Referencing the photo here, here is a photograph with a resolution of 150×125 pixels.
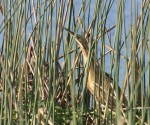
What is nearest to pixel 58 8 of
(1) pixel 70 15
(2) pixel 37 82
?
(1) pixel 70 15

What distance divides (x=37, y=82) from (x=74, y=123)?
0.83ft

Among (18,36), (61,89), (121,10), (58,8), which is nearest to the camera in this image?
(121,10)

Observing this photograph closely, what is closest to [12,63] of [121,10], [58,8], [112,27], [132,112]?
[58,8]

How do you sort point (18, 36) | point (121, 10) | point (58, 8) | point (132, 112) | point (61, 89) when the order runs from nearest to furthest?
1. point (132, 112)
2. point (121, 10)
3. point (18, 36)
4. point (58, 8)
5. point (61, 89)

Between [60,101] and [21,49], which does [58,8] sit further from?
[60,101]

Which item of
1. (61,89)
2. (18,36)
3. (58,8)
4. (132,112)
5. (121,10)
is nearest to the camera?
(132,112)

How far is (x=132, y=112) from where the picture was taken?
0.76 m

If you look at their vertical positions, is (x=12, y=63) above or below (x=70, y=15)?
below

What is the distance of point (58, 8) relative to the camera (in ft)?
4.16

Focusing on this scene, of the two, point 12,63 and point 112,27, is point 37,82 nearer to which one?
point 12,63

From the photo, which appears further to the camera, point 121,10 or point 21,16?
point 21,16

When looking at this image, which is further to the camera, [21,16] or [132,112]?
[21,16]

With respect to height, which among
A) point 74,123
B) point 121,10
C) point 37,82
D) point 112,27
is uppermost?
point 112,27

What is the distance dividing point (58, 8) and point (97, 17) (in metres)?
0.16
